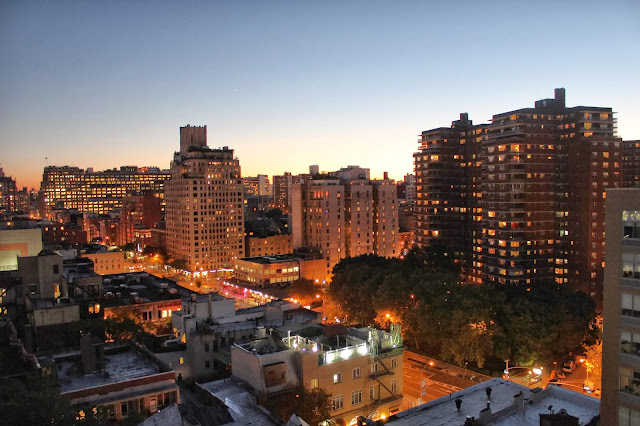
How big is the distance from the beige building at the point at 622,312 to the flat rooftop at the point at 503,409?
3416 millimetres

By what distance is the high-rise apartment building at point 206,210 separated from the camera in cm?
10819

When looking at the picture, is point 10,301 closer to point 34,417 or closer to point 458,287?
point 34,417

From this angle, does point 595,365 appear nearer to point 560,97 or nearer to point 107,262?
point 560,97

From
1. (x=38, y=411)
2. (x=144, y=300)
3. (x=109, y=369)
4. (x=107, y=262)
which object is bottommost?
(x=107, y=262)

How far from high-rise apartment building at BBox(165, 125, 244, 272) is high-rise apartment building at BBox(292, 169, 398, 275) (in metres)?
16.8

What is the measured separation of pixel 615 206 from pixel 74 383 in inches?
1018

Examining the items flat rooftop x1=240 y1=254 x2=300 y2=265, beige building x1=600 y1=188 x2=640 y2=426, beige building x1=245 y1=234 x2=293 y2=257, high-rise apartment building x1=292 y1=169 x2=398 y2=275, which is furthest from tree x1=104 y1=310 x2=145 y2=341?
beige building x1=245 y1=234 x2=293 y2=257

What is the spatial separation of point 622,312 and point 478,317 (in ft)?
89.4

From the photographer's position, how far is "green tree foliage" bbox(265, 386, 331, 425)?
2778cm

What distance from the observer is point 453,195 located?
98.0 meters

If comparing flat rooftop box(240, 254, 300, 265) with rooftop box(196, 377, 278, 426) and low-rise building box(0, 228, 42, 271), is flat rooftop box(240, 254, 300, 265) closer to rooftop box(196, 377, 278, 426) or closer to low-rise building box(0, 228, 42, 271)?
low-rise building box(0, 228, 42, 271)

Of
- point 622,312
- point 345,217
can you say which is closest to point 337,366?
point 622,312

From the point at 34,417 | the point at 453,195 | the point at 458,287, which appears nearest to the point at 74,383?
the point at 34,417

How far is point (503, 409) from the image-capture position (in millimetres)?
24281
